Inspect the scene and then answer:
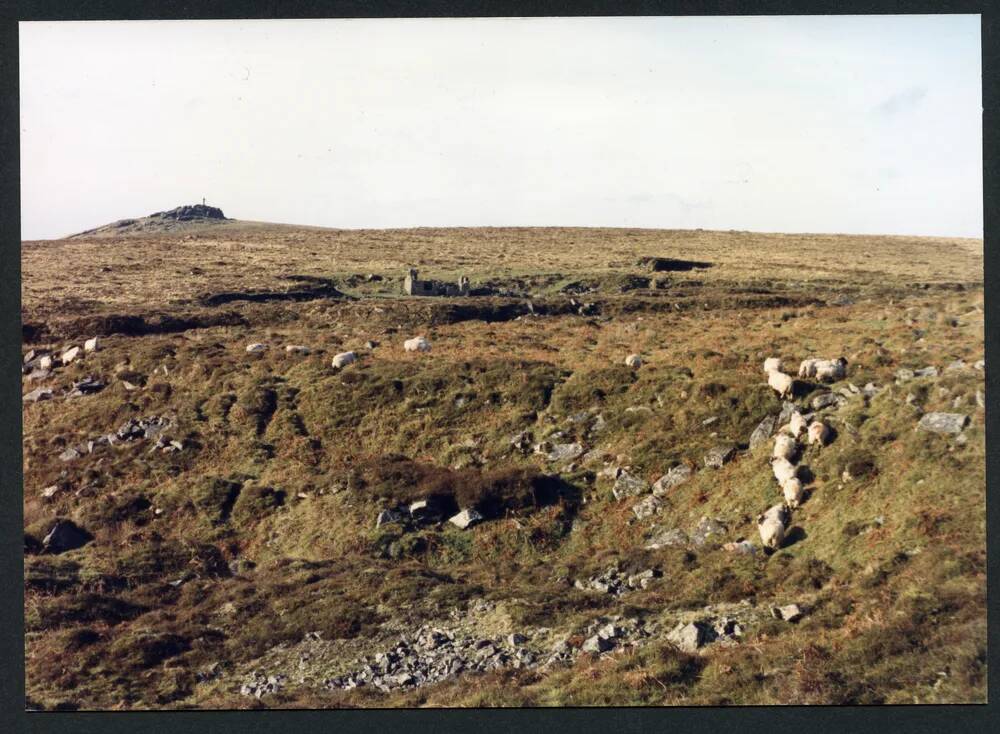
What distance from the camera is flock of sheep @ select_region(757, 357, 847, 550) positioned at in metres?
21.5

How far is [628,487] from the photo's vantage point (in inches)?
960

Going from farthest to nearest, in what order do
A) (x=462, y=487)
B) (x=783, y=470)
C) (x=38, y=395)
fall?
1. (x=38, y=395)
2. (x=462, y=487)
3. (x=783, y=470)

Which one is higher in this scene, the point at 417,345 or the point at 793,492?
the point at 417,345

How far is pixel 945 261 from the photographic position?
60.8 m

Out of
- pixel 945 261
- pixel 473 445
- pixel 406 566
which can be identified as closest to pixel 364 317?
pixel 473 445

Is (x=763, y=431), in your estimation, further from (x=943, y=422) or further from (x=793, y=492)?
(x=943, y=422)

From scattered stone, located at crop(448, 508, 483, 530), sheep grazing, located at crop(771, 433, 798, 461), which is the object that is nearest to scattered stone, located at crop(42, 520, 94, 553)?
scattered stone, located at crop(448, 508, 483, 530)

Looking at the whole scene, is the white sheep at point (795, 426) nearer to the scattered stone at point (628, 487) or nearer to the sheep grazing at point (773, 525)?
the sheep grazing at point (773, 525)

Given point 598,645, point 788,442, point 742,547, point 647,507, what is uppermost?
point 788,442

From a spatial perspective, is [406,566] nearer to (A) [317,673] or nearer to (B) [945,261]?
(A) [317,673]

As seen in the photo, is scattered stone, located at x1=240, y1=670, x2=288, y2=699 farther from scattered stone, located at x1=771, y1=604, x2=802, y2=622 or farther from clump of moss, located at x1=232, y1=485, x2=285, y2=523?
scattered stone, located at x1=771, y1=604, x2=802, y2=622

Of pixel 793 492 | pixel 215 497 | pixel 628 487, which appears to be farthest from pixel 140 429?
pixel 793 492

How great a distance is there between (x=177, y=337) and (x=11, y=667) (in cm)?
1972

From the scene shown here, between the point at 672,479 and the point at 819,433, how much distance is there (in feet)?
14.2
